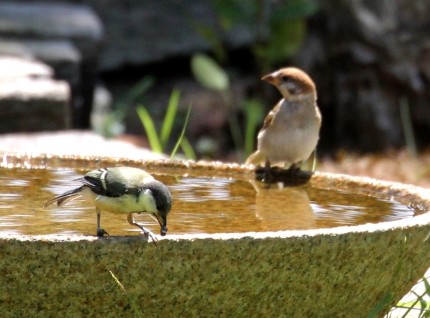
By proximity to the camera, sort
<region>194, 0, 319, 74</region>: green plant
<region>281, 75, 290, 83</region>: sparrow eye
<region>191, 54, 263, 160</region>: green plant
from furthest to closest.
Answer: <region>194, 0, 319, 74</region>: green plant < <region>191, 54, 263, 160</region>: green plant < <region>281, 75, 290, 83</region>: sparrow eye

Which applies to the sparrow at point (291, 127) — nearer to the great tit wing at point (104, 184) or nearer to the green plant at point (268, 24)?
the great tit wing at point (104, 184)

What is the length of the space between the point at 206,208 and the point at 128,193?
0.85 metres

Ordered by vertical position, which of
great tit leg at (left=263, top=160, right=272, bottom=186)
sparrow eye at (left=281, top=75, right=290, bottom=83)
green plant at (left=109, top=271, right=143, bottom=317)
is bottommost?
green plant at (left=109, top=271, right=143, bottom=317)

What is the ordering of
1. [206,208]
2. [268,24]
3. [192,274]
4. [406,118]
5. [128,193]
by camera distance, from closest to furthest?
1. [192,274]
2. [128,193]
3. [206,208]
4. [406,118]
5. [268,24]

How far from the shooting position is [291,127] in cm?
533

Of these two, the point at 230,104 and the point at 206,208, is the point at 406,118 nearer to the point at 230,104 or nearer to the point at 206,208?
the point at 230,104

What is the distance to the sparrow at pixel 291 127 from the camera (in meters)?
5.23

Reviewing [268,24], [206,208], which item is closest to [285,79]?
[206,208]

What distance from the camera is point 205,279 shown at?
288cm

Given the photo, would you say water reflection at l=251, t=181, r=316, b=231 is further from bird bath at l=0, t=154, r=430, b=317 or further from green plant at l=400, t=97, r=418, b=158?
green plant at l=400, t=97, r=418, b=158

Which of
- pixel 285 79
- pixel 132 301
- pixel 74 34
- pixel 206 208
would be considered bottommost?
pixel 132 301

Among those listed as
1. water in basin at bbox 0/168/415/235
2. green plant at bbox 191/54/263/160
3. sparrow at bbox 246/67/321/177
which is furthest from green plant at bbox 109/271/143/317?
green plant at bbox 191/54/263/160

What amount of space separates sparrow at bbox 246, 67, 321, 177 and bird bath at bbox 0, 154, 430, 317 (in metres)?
1.44

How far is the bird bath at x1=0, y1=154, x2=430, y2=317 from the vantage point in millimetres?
2779
